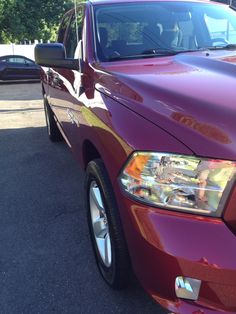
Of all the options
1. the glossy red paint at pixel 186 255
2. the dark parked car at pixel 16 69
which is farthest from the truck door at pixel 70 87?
the dark parked car at pixel 16 69

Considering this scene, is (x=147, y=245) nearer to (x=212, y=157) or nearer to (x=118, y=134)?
(x=212, y=157)

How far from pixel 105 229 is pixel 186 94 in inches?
42.7

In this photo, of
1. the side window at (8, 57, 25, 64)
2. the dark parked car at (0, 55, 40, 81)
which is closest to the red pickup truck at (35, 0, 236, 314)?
the dark parked car at (0, 55, 40, 81)

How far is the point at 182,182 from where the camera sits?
1958 mm

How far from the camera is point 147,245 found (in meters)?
1.98

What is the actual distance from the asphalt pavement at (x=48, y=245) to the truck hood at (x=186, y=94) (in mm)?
1183

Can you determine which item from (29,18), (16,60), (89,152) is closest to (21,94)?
(16,60)

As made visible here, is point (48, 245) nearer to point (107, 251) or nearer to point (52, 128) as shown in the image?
point (107, 251)

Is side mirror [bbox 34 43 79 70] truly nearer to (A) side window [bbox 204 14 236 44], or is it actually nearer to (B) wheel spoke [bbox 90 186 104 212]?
(B) wheel spoke [bbox 90 186 104 212]

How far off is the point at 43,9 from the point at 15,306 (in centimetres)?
3527

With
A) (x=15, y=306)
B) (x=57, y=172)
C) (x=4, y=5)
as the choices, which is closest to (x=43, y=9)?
(x=4, y=5)

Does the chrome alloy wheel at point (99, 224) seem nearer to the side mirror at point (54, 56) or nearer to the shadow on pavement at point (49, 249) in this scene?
the shadow on pavement at point (49, 249)

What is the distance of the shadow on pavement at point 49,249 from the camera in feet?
8.89

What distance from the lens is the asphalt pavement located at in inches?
107
